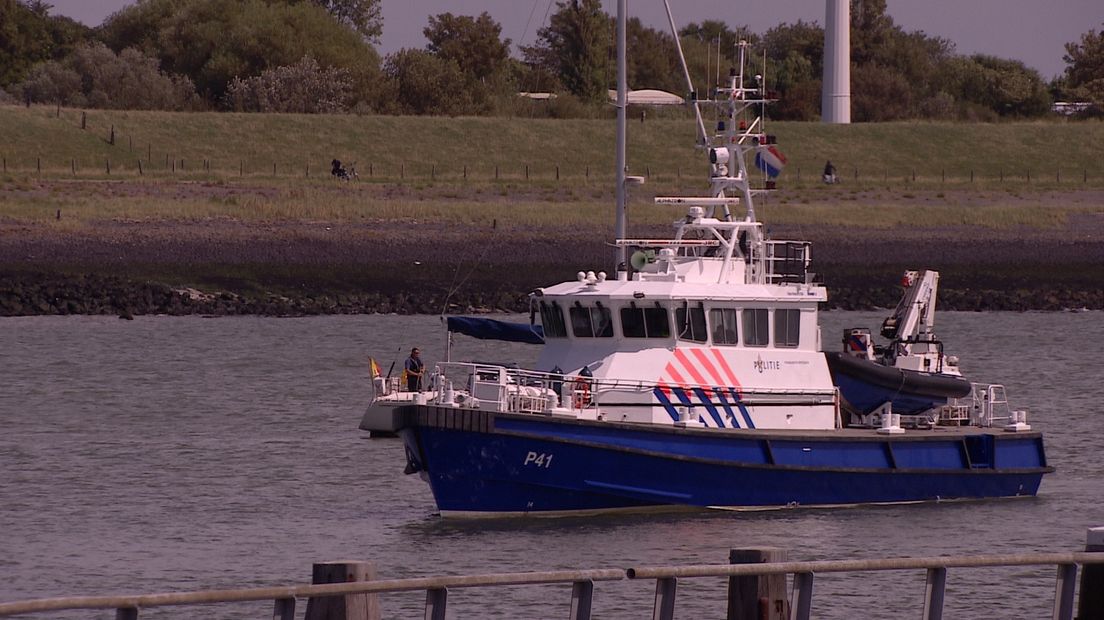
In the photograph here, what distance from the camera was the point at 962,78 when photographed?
104250mm

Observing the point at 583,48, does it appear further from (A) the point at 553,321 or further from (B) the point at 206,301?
(A) the point at 553,321

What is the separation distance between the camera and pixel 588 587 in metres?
11.3

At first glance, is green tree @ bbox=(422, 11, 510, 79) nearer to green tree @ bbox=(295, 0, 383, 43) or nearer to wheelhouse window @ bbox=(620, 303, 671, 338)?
green tree @ bbox=(295, 0, 383, 43)

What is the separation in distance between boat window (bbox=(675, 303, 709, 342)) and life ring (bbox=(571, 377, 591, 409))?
121 cm

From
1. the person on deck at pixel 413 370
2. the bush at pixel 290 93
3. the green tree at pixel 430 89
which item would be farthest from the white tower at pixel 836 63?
the person on deck at pixel 413 370

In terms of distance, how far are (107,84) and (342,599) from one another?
75.4 meters

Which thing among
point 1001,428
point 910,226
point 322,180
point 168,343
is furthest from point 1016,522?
point 322,180

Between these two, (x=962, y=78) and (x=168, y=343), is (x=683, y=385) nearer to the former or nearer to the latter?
(x=168, y=343)

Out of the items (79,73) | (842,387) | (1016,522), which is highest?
(79,73)

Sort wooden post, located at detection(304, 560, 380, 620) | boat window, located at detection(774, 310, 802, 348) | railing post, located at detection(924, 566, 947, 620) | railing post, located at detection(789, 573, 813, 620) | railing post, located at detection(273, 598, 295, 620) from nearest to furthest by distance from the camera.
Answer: railing post, located at detection(273, 598, 295, 620), wooden post, located at detection(304, 560, 380, 620), railing post, located at detection(789, 573, 813, 620), railing post, located at detection(924, 566, 947, 620), boat window, located at detection(774, 310, 802, 348)

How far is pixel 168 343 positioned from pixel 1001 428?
21.6 m

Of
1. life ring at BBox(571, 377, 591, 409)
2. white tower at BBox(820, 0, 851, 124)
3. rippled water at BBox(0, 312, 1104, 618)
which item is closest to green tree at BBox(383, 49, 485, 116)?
white tower at BBox(820, 0, 851, 124)

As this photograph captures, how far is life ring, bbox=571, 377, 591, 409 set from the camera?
69.1ft

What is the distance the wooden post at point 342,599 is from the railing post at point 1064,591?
4160 millimetres
